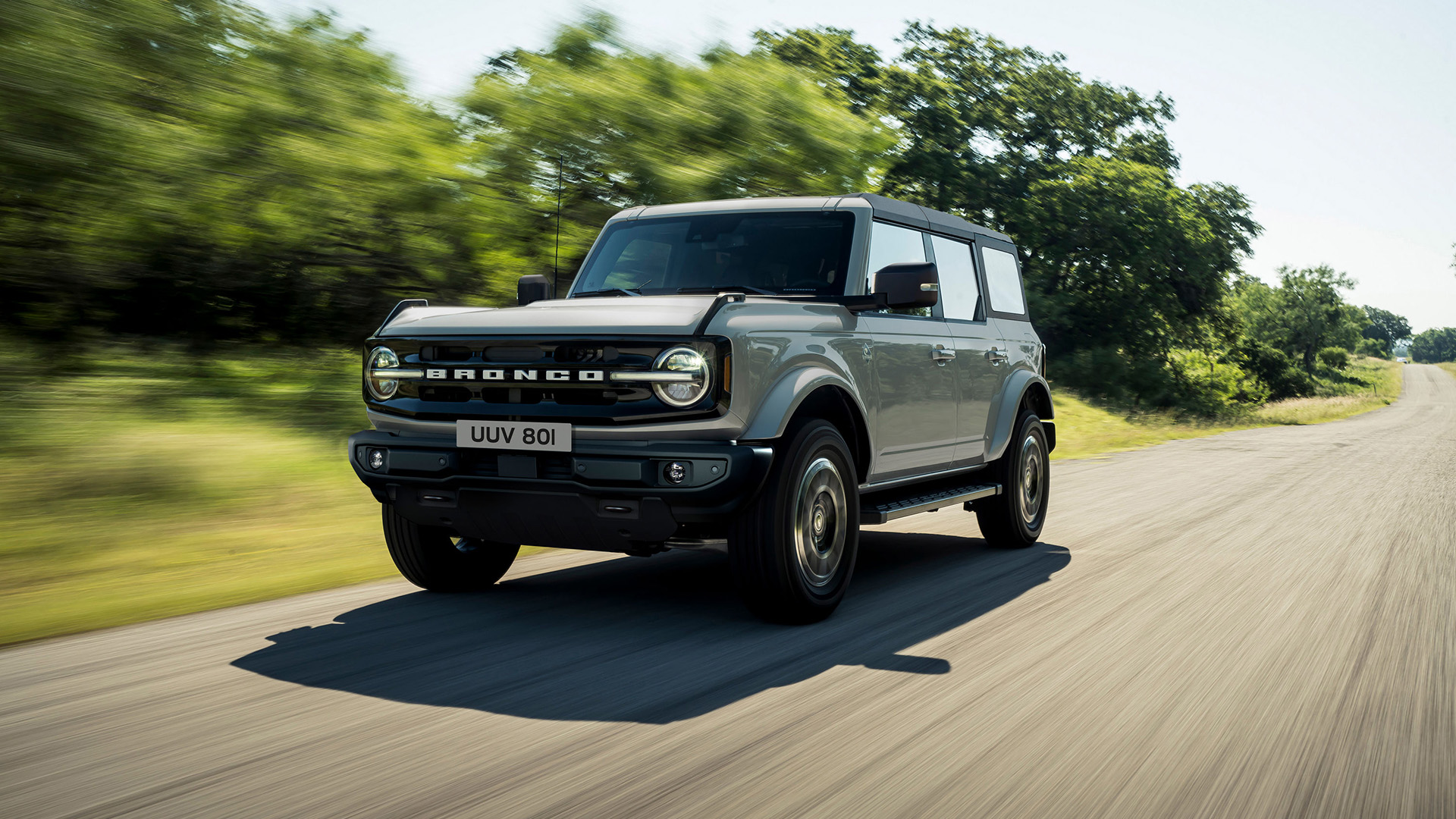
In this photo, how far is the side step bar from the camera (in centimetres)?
575

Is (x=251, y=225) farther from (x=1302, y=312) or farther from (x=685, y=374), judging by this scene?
(x=1302, y=312)

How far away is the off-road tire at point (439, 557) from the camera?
565cm

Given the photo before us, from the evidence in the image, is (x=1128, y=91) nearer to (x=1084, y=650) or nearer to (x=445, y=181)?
(x=445, y=181)

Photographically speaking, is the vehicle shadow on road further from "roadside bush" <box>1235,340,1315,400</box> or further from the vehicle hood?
"roadside bush" <box>1235,340,1315,400</box>

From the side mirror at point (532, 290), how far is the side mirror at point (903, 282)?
6.68 feet

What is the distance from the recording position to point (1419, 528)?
872 cm

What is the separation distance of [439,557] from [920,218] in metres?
3.41

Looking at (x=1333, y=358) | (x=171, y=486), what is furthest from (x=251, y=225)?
(x=1333, y=358)

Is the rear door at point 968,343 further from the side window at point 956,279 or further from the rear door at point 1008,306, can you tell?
the rear door at point 1008,306

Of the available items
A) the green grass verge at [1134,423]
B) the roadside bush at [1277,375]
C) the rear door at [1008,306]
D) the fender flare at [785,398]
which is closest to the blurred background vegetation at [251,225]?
the green grass verge at [1134,423]

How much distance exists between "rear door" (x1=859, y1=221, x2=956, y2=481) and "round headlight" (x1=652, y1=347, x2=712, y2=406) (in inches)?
55.8

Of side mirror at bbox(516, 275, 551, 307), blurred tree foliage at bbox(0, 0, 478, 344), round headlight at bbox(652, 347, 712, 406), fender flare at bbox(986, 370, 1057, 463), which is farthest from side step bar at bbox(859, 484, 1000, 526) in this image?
blurred tree foliage at bbox(0, 0, 478, 344)

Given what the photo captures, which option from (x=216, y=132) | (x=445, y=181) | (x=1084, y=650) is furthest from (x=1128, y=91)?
(x=1084, y=650)

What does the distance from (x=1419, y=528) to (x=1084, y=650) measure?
5435mm
